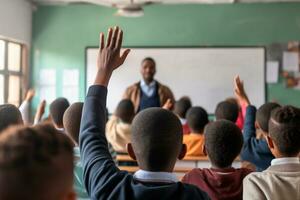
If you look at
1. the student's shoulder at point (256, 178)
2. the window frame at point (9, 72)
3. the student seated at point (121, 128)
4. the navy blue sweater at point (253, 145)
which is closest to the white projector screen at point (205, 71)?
the window frame at point (9, 72)

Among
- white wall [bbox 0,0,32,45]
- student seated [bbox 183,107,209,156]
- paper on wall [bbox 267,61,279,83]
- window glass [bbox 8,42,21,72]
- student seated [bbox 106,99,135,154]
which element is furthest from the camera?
paper on wall [bbox 267,61,279,83]

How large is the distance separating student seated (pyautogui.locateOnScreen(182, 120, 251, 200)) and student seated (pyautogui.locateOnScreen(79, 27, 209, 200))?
495 mm

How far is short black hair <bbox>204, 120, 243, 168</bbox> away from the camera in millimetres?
1890

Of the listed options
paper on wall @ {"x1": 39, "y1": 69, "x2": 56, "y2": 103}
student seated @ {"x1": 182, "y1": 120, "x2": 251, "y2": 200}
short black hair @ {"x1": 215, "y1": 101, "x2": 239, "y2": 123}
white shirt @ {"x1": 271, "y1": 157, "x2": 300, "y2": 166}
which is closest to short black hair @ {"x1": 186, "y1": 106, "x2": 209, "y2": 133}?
short black hair @ {"x1": 215, "y1": 101, "x2": 239, "y2": 123}

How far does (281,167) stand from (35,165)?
48.1 inches

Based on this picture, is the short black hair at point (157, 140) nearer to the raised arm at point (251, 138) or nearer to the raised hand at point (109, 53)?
the raised hand at point (109, 53)

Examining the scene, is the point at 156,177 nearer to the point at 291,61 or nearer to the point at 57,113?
the point at 57,113

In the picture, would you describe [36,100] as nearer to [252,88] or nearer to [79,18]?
[79,18]

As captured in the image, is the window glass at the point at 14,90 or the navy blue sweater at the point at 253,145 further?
the window glass at the point at 14,90

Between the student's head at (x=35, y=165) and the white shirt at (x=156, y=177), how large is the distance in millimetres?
524

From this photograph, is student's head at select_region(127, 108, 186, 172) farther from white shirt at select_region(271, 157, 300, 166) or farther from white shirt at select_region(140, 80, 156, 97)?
white shirt at select_region(140, 80, 156, 97)

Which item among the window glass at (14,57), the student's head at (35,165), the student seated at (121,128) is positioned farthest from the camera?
the window glass at (14,57)

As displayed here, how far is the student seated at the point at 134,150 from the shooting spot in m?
1.20

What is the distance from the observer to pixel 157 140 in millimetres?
1305
